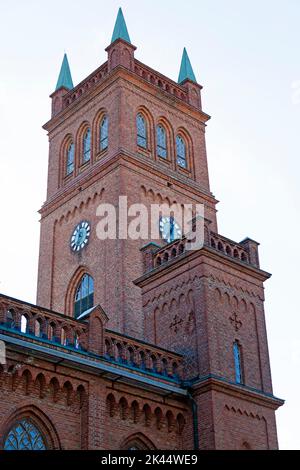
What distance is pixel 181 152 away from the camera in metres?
41.1

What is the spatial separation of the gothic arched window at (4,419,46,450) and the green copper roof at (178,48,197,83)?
26.6 m

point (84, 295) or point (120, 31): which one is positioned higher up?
point (120, 31)

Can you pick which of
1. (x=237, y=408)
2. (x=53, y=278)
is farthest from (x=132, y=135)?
(x=237, y=408)

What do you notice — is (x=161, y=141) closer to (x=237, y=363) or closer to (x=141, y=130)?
(x=141, y=130)

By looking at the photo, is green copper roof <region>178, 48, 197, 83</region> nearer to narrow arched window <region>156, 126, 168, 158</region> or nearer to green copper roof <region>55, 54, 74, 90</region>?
narrow arched window <region>156, 126, 168, 158</region>

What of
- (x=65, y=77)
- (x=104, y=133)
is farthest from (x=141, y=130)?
(x=65, y=77)

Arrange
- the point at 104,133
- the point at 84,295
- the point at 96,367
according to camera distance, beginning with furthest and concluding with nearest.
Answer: the point at 104,133 → the point at 84,295 → the point at 96,367

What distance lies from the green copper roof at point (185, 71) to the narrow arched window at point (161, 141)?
464cm

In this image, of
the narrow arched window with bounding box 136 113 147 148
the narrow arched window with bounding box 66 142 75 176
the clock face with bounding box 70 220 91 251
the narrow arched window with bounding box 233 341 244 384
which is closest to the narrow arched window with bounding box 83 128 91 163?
the narrow arched window with bounding box 66 142 75 176

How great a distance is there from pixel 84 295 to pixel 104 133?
8164mm

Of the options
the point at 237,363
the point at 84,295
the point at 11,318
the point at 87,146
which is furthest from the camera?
the point at 87,146

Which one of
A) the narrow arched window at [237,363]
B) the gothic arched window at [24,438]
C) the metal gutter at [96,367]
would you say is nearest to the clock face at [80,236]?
the narrow arched window at [237,363]

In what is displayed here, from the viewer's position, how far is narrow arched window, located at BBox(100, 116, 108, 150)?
38.5 m

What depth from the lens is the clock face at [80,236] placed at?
36713mm
